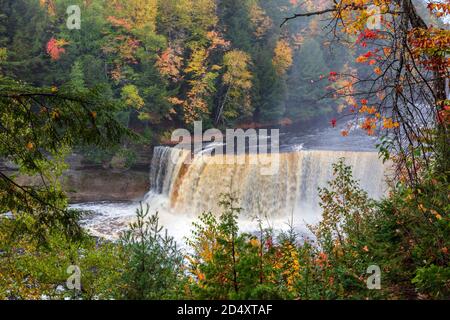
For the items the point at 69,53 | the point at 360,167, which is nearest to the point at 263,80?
the point at 69,53

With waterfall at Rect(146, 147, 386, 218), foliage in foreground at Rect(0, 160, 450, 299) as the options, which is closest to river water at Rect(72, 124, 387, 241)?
waterfall at Rect(146, 147, 386, 218)

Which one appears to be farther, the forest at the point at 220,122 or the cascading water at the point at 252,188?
the cascading water at the point at 252,188

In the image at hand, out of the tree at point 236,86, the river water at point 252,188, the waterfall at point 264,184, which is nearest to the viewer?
the river water at point 252,188

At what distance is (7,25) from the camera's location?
955 inches

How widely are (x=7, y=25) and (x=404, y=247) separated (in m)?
24.7

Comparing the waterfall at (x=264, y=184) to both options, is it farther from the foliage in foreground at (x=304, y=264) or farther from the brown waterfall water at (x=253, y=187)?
the foliage in foreground at (x=304, y=264)

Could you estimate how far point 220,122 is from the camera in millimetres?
30828

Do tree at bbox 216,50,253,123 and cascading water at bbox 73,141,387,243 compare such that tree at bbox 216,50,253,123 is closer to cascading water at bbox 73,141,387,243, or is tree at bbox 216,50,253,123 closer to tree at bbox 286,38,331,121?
tree at bbox 286,38,331,121

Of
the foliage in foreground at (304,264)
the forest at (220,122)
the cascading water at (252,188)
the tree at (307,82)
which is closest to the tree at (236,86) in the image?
the forest at (220,122)

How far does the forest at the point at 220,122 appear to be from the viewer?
4660mm

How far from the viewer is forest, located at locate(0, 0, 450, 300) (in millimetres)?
4660
